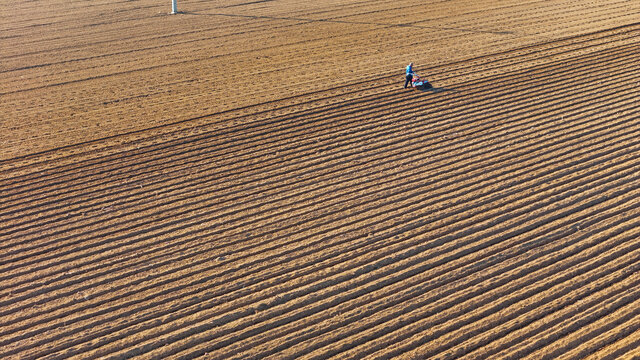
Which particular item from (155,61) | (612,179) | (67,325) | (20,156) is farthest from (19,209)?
(612,179)

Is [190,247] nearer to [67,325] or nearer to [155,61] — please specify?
[67,325]

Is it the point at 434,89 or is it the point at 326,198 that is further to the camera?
the point at 434,89

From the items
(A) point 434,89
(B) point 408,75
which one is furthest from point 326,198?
(A) point 434,89

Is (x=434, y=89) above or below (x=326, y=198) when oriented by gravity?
above

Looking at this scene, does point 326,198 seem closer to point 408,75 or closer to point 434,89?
point 408,75

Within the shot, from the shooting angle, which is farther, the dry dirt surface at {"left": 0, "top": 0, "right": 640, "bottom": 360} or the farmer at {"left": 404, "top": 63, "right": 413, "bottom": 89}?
the farmer at {"left": 404, "top": 63, "right": 413, "bottom": 89}

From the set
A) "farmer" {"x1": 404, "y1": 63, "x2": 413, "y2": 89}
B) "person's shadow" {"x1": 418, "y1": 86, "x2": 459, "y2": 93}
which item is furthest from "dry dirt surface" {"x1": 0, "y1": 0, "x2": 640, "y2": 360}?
"farmer" {"x1": 404, "y1": 63, "x2": 413, "y2": 89}

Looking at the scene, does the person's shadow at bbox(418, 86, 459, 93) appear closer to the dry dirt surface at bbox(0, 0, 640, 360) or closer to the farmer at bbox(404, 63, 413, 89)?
the dry dirt surface at bbox(0, 0, 640, 360)

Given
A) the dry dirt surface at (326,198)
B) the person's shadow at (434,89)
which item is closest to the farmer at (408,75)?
the dry dirt surface at (326,198)

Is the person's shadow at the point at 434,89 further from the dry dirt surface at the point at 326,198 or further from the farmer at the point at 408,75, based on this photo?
the farmer at the point at 408,75
